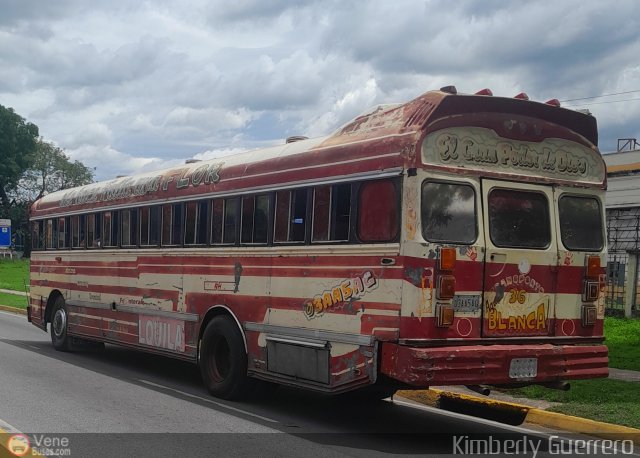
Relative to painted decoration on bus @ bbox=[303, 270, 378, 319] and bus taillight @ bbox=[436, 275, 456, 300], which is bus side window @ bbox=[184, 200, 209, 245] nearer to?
A: painted decoration on bus @ bbox=[303, 270, 378, 319]

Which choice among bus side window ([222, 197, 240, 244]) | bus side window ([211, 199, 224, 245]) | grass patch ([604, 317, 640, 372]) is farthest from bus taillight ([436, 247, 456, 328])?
grass patch ([604, 317, 640, 372])

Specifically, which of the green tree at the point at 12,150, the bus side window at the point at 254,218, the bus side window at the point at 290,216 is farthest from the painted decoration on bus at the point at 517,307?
the green tree at the point at 12,150

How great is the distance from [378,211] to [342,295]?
96cm

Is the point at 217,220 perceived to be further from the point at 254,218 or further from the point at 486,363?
the point at 486,363

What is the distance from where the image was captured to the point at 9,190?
76.4 metres

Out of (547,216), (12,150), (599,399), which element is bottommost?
(599,399)

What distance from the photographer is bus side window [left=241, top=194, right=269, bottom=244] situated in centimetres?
922

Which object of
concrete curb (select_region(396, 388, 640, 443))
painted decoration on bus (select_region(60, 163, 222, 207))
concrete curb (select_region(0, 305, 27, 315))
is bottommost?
concrete curb (select_region(0, 305, 27, 315))

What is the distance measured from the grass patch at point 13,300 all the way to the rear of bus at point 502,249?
70.1 feet

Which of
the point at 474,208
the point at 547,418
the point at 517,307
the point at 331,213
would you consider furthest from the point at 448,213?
the point at 547,418

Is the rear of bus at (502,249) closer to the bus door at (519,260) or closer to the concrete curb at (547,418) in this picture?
the bus door at (519,260)

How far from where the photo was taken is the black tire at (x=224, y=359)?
9320 millimetres

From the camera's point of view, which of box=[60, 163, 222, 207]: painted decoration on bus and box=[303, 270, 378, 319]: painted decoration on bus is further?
box=[60, 163, 222, 207]: painted decoration on bus

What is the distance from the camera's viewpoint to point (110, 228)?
12.8 m
